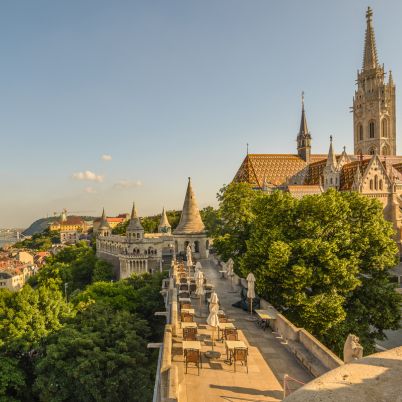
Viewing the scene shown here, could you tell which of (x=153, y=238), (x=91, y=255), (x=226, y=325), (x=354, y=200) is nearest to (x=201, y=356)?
(x=226, y=325)

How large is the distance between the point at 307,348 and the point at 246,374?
2.61 metres

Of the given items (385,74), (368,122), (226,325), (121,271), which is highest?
(385,74)

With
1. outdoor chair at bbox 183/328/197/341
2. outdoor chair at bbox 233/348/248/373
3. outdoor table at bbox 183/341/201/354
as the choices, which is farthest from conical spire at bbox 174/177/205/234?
outdoor chair at bbox 233/348/248/373

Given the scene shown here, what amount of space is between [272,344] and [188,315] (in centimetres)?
345

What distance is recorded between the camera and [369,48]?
73188 mm

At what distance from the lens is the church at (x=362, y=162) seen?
4962 centimetres

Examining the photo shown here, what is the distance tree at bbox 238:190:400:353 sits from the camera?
18.3m

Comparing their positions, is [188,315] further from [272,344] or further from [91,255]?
[91,255]

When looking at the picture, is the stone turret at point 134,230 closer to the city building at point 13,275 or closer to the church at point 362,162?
the church at point 362,162

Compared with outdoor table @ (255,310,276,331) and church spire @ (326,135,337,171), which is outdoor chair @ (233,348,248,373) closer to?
outdoor table @ (255,310,276,331)

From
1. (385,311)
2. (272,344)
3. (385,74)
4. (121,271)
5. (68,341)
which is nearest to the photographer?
(272,344)

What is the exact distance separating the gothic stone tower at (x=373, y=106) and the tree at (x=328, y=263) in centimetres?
5611

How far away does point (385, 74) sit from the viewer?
7238 cm

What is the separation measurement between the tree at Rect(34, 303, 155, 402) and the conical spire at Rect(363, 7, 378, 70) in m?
69.7
